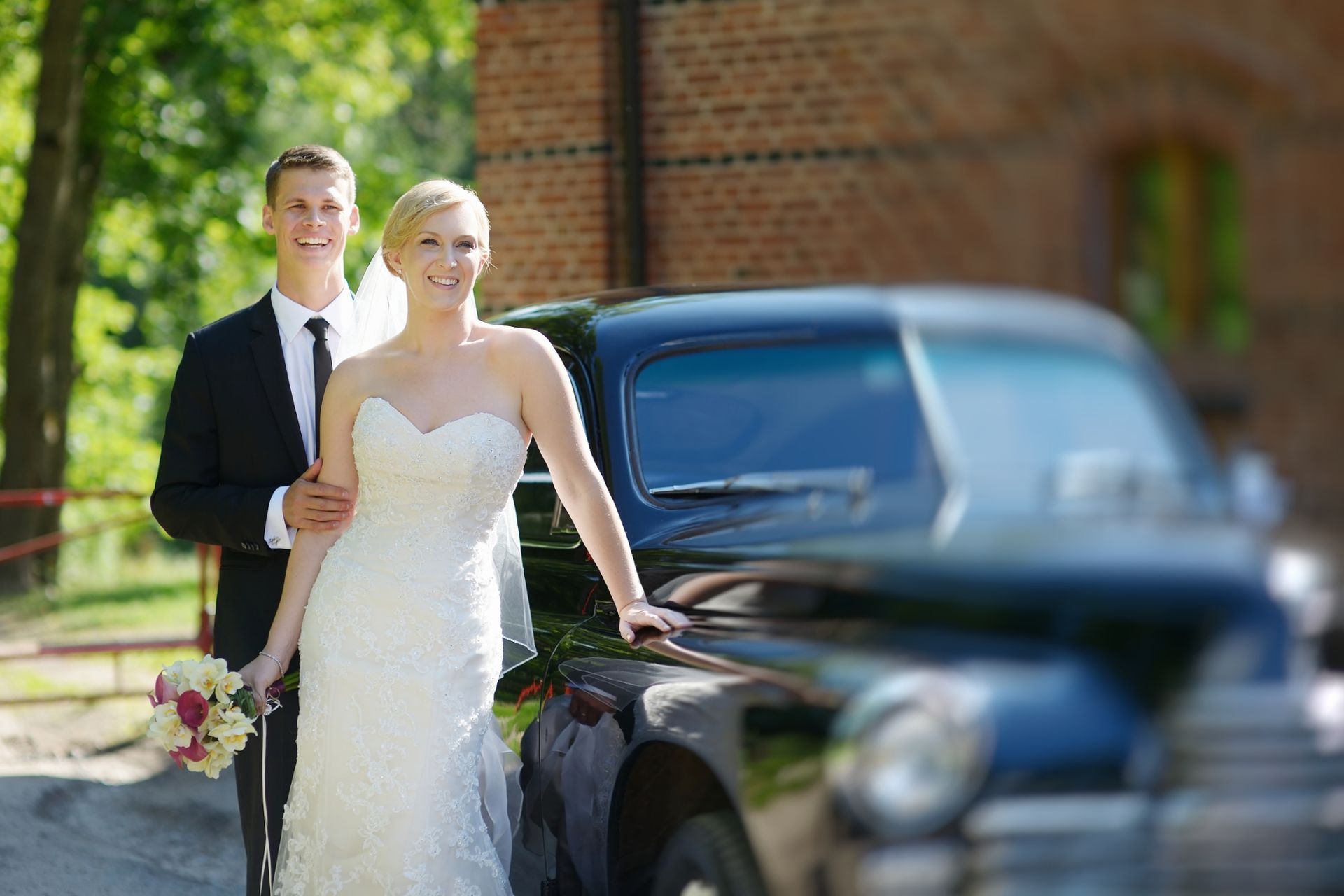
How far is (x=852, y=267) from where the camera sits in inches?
372

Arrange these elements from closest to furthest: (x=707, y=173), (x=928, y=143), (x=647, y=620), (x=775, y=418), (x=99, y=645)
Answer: (x=647, y=620)
(x=775, y=418)
(x=928, y=143)
(x=99, y=645)
(x=707, y=173)

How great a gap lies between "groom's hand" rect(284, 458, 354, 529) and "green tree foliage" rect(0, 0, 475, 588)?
13.2 metres

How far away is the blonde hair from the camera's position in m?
3.96

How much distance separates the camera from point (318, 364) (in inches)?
175

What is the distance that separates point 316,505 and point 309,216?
2.68 feet

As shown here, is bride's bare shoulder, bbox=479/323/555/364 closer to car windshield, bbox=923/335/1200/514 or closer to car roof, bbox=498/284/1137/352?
car roof, bbox=498/284/1137/352

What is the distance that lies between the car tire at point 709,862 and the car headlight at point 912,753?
0.44 meters

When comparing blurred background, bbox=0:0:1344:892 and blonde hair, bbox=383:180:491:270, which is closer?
blurred background, bbox=0:0:1344:892

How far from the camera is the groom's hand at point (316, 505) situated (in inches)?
160

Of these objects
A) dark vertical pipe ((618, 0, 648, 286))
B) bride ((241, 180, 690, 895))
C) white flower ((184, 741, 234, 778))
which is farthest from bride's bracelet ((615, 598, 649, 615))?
dark vertical pipe ((618, 0, 648, 286))

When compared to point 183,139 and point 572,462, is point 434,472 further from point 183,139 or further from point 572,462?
point 183,139

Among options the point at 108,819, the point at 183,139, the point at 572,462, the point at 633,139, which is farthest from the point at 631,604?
the point at 183,139

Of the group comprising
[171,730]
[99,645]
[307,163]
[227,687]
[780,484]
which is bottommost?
[99,645]

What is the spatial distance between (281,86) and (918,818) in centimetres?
1897
